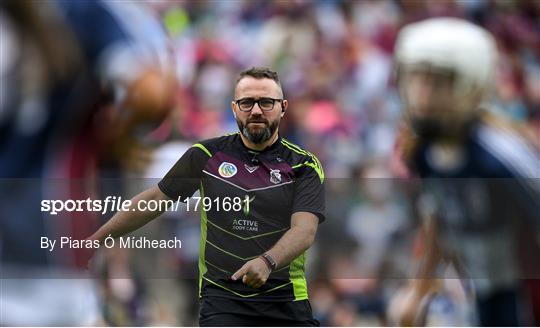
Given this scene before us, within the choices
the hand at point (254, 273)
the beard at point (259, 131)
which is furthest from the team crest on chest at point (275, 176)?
the hand at point (254, 273)

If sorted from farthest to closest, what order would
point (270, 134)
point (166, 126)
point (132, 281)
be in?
point (166, 126)
point (132, 281)
point (270, 134)

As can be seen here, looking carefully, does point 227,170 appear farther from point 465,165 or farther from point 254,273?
point 465,165

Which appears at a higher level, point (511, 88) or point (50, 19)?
point (50, 19)

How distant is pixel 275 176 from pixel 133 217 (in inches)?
22.5

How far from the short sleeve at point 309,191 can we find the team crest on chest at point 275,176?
7 centimetres

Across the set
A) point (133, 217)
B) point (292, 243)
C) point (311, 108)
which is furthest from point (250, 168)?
point (311, 108)

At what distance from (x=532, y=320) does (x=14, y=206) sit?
9.99ft

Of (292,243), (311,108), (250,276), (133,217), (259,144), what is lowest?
(250,276)

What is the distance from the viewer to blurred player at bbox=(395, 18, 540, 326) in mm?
5938

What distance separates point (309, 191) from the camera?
391cm

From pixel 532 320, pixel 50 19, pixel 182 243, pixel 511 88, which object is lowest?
pixel 532 320

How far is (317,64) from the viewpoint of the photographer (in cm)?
646

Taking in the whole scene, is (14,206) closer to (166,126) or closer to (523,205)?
(166,126)

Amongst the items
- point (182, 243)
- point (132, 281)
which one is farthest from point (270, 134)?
point (132, 281)
